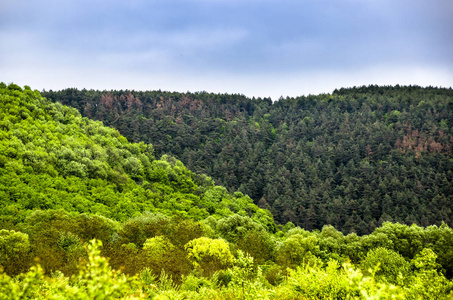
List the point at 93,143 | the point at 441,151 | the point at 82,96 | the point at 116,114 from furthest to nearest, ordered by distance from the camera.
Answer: the point at 82,96 < the point at 116,114 < the point at 441,151 < the point at 93,143

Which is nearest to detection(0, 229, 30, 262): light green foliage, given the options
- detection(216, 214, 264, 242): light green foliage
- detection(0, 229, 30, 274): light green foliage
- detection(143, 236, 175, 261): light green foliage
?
detection(0, 229, 30, 274): light green foliage

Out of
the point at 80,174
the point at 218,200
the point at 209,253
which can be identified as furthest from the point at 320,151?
the point at 209,253

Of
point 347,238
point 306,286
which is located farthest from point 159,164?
point 306,286

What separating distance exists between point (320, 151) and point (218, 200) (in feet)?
271

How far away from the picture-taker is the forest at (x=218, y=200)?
52.1ft

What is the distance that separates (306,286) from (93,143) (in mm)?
75635

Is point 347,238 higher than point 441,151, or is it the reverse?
point 441,151

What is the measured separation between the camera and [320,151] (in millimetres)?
159000

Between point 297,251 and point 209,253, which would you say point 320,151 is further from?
point 209,253

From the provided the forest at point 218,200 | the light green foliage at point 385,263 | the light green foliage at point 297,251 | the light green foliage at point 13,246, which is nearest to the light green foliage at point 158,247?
the forest at point 218,200

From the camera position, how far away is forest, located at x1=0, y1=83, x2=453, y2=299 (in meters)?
15.9

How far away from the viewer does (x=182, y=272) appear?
28719 millimetres

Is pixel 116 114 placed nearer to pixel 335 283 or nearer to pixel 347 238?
pixel 347 238

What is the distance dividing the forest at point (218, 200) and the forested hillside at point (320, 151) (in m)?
0.74
